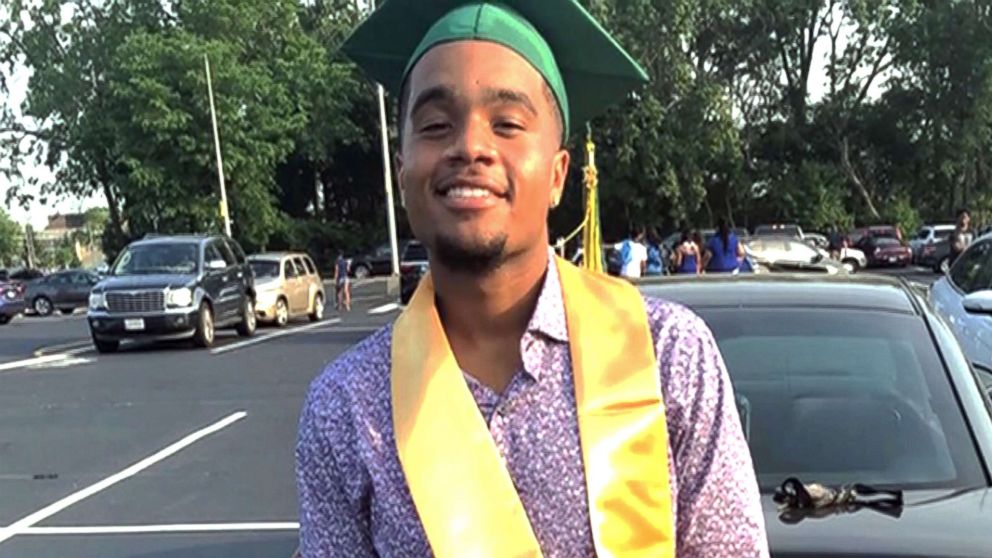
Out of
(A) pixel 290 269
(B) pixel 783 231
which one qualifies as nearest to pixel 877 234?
(B) pixel 783 231

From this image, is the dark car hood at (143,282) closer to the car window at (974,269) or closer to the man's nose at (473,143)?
the car window at (974,269)

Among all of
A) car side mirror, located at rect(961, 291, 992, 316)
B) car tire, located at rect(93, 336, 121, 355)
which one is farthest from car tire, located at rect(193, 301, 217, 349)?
car side mirror, located at rect(961, 291, 992, 316)

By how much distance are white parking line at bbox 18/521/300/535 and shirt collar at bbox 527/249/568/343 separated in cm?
563

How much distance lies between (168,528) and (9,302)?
1148 inches

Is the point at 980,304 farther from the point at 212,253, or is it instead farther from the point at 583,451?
the point at 212,253

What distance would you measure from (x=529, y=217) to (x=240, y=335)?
20.2 m

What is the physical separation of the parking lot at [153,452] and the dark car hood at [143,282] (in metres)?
1.10

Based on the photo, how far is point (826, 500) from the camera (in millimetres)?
2832

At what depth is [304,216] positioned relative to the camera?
5694cm

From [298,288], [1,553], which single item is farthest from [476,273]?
[298,288]

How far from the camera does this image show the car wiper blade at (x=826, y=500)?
279 centimetres

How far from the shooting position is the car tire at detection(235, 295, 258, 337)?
20672mm

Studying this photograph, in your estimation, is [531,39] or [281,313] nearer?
[531,39]

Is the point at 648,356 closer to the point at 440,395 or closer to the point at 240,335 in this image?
the point at 440,395
